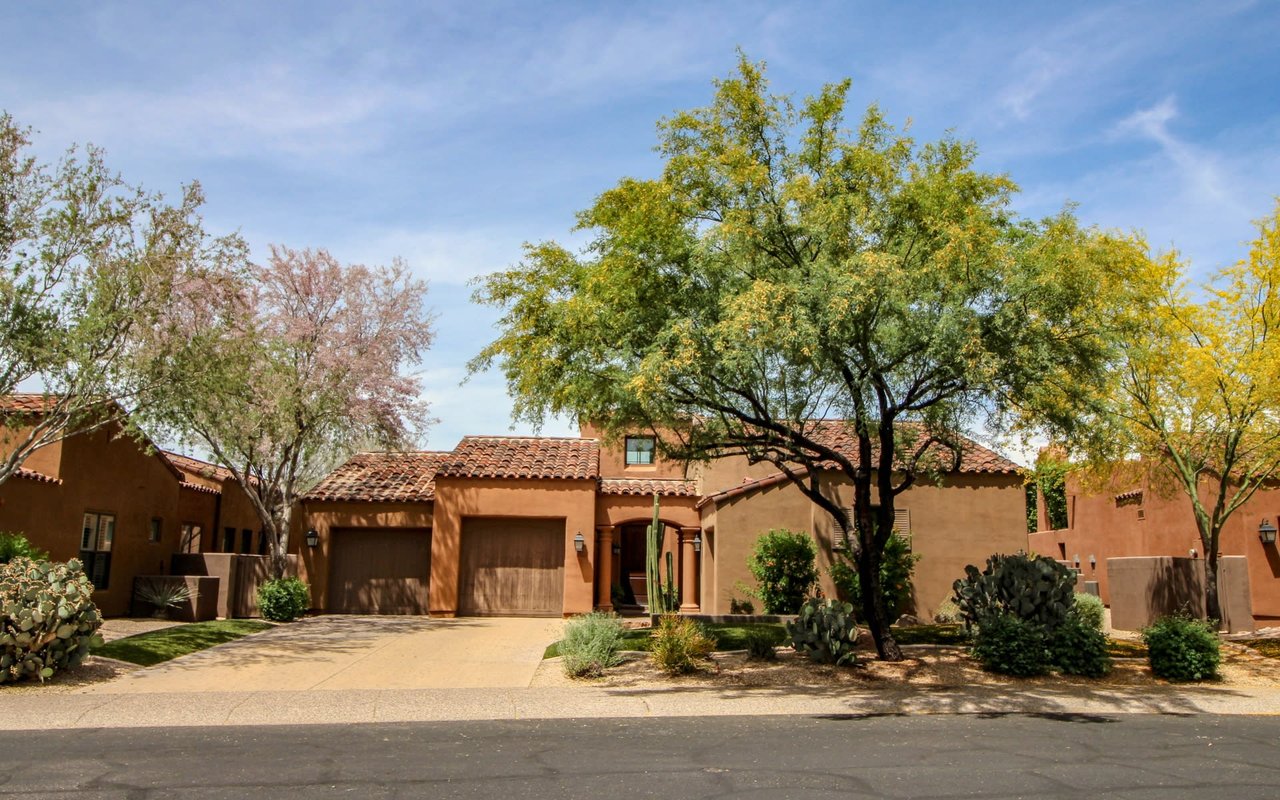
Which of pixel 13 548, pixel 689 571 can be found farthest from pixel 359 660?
pixel 689 571

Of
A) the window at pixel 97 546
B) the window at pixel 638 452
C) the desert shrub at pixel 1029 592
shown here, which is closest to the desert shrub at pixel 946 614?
the desert shrub at pixel 1029 592

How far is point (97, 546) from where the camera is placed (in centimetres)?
2025

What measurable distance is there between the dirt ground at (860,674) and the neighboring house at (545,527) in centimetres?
722

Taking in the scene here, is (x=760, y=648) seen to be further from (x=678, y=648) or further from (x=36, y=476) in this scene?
(x=36, y=476)

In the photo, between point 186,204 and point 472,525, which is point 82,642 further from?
point 472,525

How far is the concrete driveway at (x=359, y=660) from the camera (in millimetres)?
13219

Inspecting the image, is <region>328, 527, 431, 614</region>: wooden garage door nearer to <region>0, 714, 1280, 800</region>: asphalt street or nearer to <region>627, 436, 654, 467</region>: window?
<region>627, 436, 654, 467</region>: window

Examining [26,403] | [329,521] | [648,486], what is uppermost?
[26,403]

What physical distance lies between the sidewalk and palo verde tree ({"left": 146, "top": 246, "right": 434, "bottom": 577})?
7.41m

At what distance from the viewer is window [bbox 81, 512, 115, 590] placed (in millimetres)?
19875

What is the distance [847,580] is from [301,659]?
11607mm

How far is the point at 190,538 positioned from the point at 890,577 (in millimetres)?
18852

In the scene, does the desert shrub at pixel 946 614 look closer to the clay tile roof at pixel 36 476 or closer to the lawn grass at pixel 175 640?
the lawn grass at pixel 175 640

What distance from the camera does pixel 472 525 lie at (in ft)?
78.7
